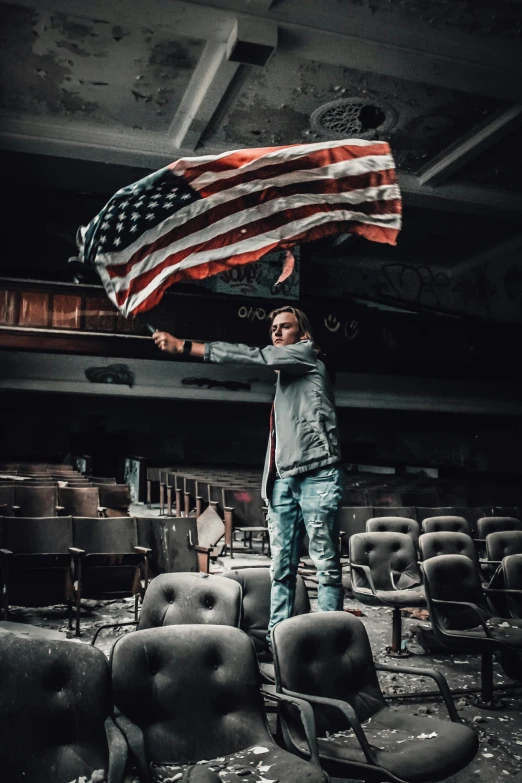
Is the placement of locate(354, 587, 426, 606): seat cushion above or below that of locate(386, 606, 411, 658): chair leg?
above

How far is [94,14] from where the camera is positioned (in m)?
7.30

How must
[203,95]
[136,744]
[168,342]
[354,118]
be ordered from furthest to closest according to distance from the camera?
[354,118]
[203,95]
[168,342]
[136,744]

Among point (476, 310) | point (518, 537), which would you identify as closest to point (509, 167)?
point (476, 310)

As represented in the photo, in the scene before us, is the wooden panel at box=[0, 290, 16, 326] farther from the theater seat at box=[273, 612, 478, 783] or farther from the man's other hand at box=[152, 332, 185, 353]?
the theater seat at box=[273, 612, 478, 783]

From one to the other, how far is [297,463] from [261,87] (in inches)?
287

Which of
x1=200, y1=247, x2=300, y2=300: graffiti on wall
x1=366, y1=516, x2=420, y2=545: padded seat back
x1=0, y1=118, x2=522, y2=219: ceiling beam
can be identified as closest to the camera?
x1=366, y1=516, x2=420, y2=545: padded seat back

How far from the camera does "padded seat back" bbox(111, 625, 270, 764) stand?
A: 2105 millimetres

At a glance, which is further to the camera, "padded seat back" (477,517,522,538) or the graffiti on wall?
the graffiti on wall

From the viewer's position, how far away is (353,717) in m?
2.04

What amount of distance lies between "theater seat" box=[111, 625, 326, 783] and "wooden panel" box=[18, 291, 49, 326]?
35.5 feet

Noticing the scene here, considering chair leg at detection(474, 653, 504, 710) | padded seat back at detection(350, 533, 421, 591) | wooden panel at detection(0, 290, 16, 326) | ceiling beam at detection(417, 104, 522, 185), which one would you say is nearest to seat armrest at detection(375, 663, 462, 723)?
chair leg at detection(474, 653, 504, 710)

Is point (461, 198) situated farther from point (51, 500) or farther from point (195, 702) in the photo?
point (195, 702)

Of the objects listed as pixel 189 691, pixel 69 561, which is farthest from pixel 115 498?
pixel 189 691

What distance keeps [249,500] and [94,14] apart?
236 inches
